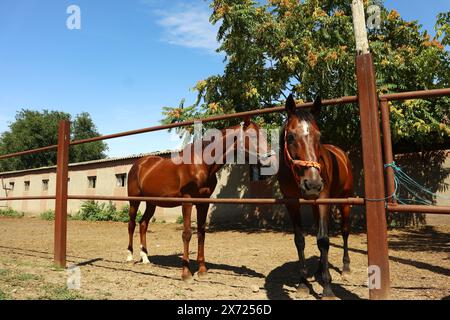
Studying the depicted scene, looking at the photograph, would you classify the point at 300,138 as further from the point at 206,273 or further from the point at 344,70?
the point at 344,70

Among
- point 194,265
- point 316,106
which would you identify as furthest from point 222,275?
point 316,106

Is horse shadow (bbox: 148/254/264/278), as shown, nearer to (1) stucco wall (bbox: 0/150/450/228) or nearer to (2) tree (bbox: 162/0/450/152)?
(1) stucco wall (bbox: 0/150/450/228)

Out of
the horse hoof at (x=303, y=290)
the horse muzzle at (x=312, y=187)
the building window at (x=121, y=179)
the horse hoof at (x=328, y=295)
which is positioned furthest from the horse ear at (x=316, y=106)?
the building window at (x=121, y=179)

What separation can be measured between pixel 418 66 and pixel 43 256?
9715 mm

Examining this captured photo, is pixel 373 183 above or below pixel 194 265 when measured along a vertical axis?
above

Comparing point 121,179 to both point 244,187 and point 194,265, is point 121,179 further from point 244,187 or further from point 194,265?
point 194,265

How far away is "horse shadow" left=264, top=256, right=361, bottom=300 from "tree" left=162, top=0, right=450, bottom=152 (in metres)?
5.35

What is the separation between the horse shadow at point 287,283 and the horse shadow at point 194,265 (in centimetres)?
29

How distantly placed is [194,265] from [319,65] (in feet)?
22.3

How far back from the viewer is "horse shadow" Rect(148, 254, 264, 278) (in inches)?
187

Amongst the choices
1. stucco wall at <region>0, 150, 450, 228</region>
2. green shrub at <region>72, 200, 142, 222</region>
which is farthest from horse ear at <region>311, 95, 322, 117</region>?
green shrub at <region>72, 200, 142, 222</region>

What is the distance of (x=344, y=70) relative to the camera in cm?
927

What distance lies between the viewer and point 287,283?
403 centimetres
